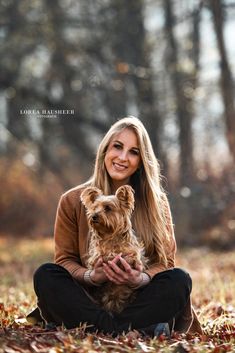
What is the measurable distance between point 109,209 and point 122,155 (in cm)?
64

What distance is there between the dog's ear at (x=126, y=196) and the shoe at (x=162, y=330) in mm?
843

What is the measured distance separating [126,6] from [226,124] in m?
3.96

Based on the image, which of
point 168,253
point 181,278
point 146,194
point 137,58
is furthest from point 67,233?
point 137,58

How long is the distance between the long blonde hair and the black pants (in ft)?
1.04

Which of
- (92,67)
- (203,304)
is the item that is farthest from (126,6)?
(203,304)

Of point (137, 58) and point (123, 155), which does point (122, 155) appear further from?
point (137, 58)

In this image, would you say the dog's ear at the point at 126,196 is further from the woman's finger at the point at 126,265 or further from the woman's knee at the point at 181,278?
the woman's knee at the point at 181,278

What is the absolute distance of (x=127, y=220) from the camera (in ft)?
15.1

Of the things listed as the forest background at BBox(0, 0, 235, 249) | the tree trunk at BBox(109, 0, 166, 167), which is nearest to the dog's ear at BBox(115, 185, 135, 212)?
the forest background at BBox(0, 0, 235, 249)

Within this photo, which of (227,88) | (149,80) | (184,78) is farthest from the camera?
(149,80)

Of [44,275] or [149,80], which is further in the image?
[149,80]

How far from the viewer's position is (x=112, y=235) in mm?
4594

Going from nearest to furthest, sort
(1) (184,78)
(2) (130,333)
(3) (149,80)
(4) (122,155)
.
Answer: (2) (130,333) → (4) (122,155) → (1) (184,78) → (3) (149,80)

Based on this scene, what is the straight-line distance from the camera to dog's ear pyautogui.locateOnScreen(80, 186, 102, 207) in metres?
4.55
